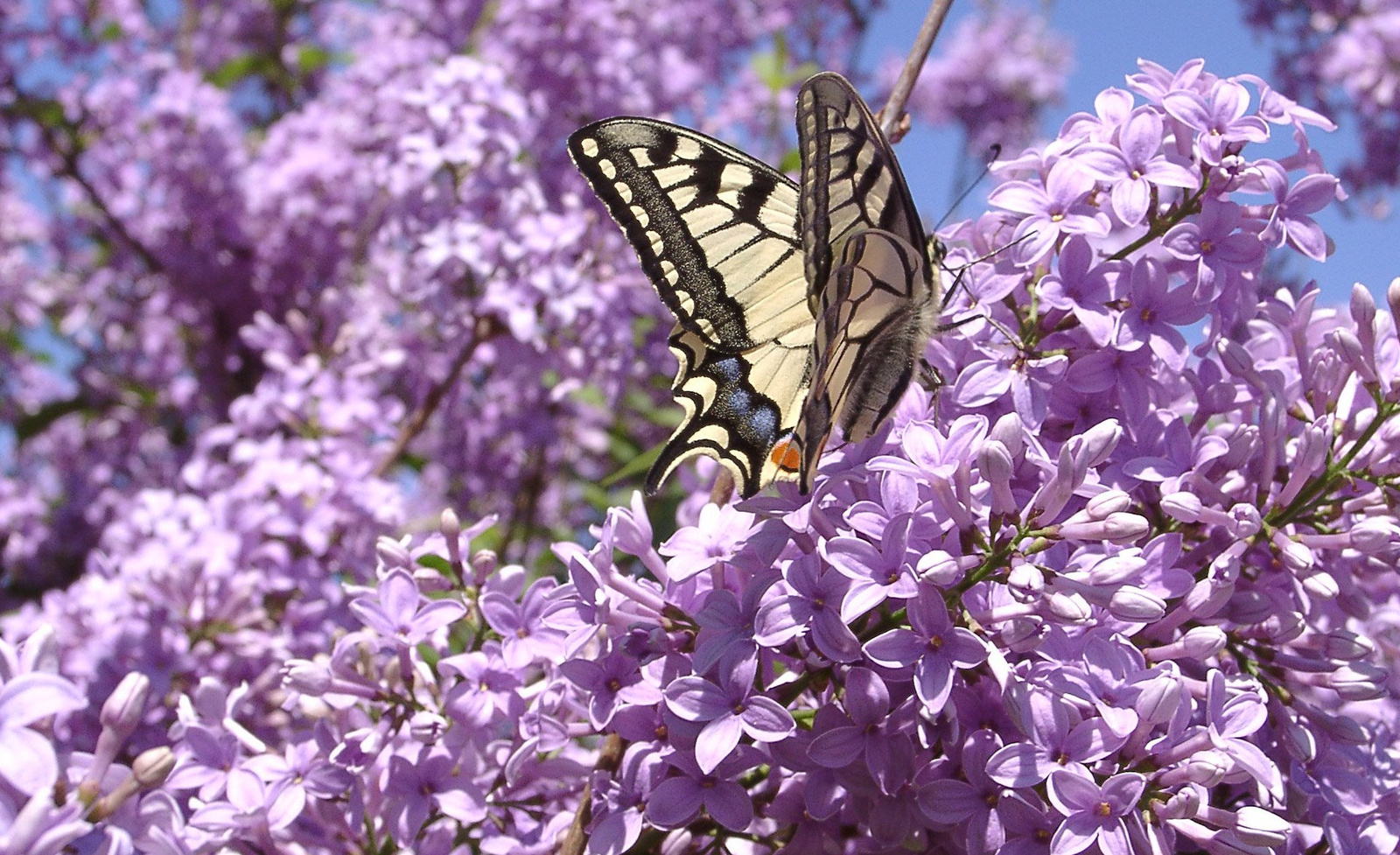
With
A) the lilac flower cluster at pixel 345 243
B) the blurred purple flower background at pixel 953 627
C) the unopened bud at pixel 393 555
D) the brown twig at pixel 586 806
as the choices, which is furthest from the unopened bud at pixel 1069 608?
the lilac flower cluster at pixel 345 243

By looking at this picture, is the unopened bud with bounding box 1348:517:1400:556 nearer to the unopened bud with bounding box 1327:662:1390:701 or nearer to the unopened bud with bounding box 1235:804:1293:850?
the unopened bud with bounding box 1327:662:1390:701

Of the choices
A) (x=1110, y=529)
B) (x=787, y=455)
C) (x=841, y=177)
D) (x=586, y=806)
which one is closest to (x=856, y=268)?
(x=841, y=177)

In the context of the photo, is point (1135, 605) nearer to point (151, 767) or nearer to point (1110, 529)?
point (1110, 529)

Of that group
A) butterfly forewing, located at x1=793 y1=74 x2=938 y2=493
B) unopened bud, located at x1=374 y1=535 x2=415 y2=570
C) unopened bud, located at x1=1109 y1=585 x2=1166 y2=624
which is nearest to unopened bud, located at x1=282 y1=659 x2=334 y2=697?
unopened bud, located at x1=374 y1=535 x2=415 y2=570

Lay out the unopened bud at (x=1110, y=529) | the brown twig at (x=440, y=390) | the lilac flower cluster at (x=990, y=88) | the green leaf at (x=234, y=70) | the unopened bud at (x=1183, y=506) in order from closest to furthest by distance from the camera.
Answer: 1. the unopened bud at (x=1110, y=529)
2. the unopened bud at (x=1183, y=506)
3. the brown twig at (x=440, y=390)
4. the green leaf at (x=234, y=70)
5. the lilac flower cluster at (x=990, y=88)

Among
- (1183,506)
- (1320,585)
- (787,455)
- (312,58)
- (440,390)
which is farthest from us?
(312,58)

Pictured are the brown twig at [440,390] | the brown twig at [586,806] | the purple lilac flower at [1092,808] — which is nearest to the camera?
the purple lilac flower at [1092,808]

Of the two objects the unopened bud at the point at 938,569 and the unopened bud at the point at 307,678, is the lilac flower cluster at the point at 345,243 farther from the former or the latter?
the unopened bud at the point at 938,569

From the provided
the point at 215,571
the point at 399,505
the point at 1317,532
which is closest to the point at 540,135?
the point at 399,505
